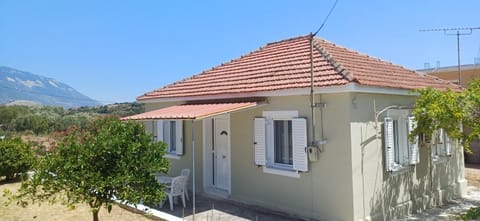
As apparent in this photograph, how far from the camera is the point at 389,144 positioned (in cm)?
1374

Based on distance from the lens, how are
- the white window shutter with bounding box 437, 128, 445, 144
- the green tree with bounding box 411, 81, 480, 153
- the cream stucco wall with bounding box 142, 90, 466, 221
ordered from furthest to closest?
the white window shutter with bounding box 437, 128, 445, 144
the cream stucco wall with bounding box 142, 90, 466, 221
the green tree with bounding box 411, 81, 480, 153

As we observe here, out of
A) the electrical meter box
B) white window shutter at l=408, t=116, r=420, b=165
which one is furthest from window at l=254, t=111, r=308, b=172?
white window shutter at l=408, t=116, r=420, b=165

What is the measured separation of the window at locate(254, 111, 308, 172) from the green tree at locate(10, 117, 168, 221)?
19.7 ft

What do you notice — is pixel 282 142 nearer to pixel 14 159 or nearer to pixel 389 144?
pixel 389 144

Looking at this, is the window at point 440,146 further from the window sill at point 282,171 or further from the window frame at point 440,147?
the window sill at point 282,171

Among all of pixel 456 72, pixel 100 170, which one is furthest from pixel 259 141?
pixel 456 72

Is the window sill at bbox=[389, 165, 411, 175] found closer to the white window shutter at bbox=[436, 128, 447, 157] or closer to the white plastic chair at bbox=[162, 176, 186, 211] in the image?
the white window shutter at bbox=[436, 128, 447, 157]

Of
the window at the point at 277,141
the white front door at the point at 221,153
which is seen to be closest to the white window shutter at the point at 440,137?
the window at the point at 277,141

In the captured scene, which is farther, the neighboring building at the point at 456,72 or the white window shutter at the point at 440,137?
the neighboring building at the point at 456,72

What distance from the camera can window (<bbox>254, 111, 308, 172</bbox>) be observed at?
14.0 metres

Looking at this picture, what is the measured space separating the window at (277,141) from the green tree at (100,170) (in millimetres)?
5996

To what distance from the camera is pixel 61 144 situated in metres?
9.26

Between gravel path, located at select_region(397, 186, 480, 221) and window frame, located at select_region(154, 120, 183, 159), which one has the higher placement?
window frame, located at select_region(154, 120, 183, 159)

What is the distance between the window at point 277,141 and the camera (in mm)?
14008
